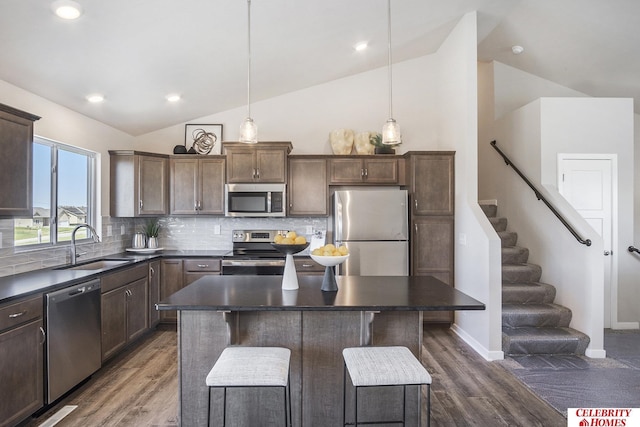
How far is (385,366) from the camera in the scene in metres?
1.68

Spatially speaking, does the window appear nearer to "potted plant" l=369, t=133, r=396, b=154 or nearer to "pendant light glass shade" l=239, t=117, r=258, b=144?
"pendant light glass shade" l=239, t=117, r=258, b=144

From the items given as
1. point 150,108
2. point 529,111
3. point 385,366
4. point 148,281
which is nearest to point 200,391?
point 385,366

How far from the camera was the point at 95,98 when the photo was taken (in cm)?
352

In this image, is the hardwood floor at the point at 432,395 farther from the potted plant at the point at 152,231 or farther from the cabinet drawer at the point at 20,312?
the potted plant at the point at 152,231

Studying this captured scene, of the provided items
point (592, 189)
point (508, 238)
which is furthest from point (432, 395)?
point (592, 189)

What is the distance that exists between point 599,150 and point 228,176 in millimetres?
4669

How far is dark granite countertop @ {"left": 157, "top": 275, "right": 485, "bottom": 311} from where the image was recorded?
1.84 m

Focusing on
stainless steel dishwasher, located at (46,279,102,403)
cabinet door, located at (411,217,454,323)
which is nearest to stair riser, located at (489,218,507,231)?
cabinet door, located at (411,217,454,323)

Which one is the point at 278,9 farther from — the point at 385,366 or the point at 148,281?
the point at 148,281

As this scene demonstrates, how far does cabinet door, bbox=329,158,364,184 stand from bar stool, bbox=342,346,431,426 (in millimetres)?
2867

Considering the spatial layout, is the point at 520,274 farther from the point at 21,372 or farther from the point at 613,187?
the point at 21,372

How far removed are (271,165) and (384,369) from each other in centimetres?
324

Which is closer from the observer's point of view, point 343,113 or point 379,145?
point 379,145

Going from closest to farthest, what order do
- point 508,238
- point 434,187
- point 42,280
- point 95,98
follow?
point 42,280, point 95,98, point 434,187, point 508,238
